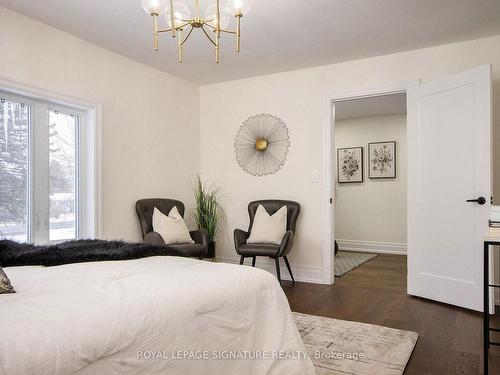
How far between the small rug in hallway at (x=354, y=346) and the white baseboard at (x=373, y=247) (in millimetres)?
3855

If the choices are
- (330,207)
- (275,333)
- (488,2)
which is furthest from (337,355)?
(488,2)

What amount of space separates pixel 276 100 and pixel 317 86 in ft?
1.72

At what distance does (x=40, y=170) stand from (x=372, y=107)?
4731 millimetres

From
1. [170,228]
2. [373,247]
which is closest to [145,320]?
[170,228]

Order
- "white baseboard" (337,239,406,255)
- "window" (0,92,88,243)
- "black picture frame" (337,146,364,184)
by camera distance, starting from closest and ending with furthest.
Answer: "window" (0,92,88,243)
"white baseboard" (337,239,406,255)
"black picture frame" (337,146,364,184)

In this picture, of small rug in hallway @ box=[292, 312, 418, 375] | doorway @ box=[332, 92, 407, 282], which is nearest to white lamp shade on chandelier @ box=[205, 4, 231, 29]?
small rug in hallway @ box=[292, 312, 418, 375]

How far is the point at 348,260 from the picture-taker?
5.67 m

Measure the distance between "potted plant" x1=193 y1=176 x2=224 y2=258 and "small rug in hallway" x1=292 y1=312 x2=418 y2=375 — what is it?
2.06m

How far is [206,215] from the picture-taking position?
15.6 feet

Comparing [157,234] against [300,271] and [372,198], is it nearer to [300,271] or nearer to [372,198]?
[300,271]

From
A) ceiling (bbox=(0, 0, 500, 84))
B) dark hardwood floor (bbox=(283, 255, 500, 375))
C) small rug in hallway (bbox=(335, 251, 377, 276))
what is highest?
ceiling (bbox=(0, 0, 500, 84))

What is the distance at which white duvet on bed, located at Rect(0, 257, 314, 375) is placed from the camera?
0.98 metres

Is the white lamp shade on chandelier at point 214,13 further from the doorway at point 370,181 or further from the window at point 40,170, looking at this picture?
the doorway at point 370,181

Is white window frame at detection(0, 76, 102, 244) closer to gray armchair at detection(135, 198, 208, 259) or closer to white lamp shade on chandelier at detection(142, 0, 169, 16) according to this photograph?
gray armchair at detection(135, 198, 208, 259)
